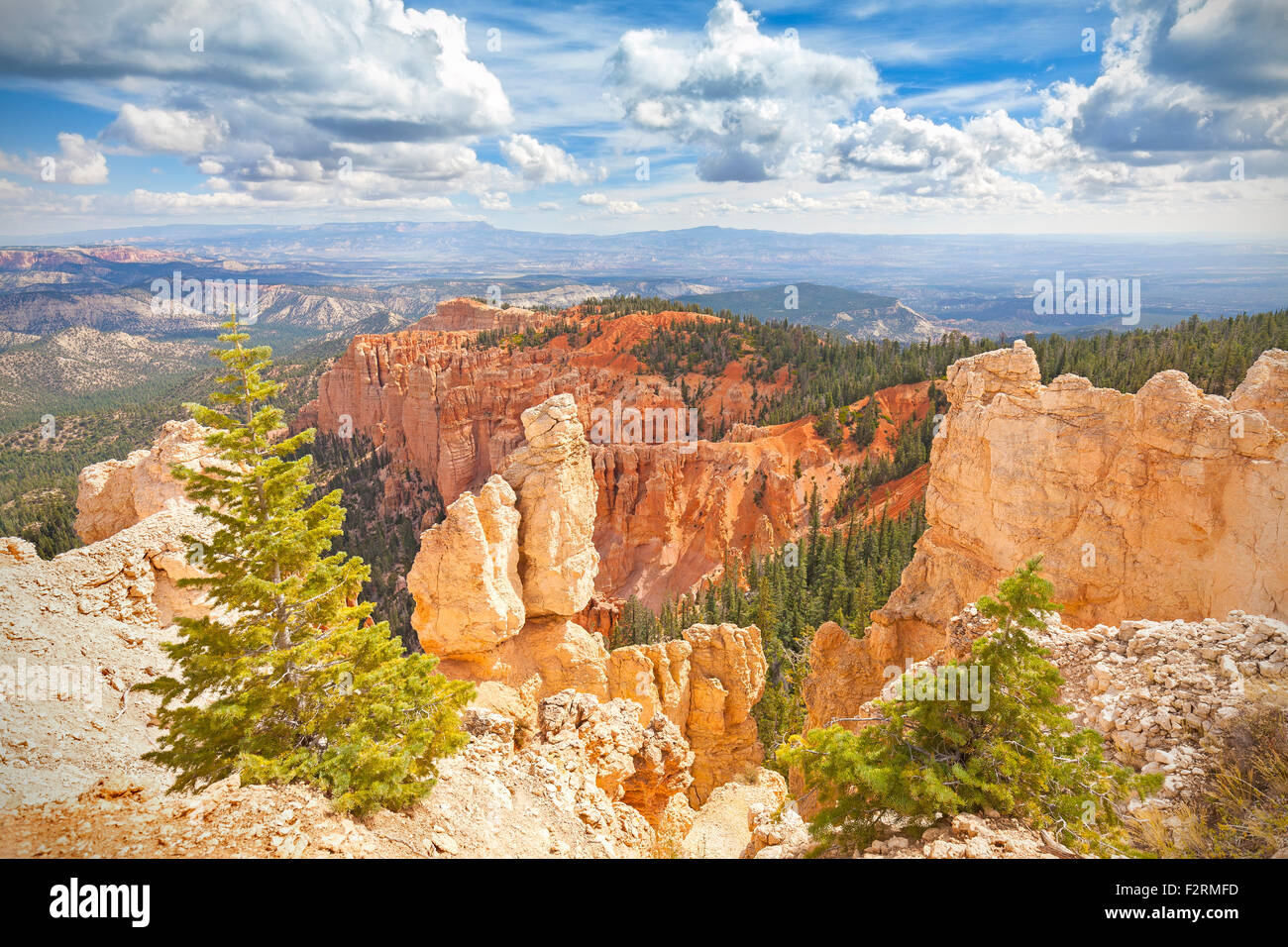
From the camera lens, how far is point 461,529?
17141mm

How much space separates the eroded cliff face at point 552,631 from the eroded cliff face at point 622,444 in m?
17.6

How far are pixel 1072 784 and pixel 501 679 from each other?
14211 mm

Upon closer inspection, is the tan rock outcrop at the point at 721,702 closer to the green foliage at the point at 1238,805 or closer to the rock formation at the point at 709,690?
the rock formation at the point at 709,690

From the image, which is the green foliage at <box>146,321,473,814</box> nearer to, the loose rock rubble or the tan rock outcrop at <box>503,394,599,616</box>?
the tan rock outcrop at <box>503,394,599,616</box>

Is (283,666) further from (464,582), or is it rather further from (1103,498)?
(1103,498)

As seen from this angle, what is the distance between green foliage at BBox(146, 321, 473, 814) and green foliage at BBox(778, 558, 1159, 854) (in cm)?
589

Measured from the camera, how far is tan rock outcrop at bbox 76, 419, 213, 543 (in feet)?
59.6

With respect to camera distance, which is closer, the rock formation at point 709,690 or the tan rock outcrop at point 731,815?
the tan rock outcrop at point 731,815

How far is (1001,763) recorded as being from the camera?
24.3 feet

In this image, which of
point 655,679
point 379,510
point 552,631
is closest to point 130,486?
point 552,631

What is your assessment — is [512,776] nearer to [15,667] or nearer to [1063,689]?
[15,667]

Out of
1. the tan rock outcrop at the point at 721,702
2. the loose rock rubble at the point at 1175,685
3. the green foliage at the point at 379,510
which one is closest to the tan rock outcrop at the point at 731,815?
the tan rock outcrop at the point at 721,702

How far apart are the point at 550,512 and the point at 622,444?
44.7 metres

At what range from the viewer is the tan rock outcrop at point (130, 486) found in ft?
59.6
